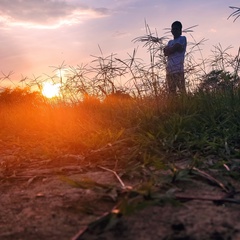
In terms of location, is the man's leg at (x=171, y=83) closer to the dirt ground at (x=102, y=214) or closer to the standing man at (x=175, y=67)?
the standing man at (x=175, y=67)

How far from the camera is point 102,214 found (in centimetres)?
130

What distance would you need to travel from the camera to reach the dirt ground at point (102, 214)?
45.1 inches

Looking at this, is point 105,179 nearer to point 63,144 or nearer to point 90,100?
point 63,144

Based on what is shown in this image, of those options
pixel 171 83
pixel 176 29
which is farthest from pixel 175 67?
pixel 176 29

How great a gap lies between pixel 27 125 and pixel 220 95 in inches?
99.2

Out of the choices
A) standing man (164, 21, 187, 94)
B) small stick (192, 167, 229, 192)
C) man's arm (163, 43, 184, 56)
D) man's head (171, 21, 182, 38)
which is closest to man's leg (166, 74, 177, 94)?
standing man (164, 21, 187, 94)

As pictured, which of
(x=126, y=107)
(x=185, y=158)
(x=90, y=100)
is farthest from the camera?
(x=90, y=100)

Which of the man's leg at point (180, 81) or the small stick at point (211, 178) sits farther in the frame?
the man's leg at point (180, 81)

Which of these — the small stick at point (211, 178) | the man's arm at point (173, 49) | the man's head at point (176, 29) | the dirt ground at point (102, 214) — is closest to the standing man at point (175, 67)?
the man's arm at point (173, 49)

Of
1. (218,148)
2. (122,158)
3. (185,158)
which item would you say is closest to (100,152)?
(122,158)

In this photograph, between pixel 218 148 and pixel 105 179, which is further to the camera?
pixel 218 148

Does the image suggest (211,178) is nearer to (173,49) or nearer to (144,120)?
(144,120)

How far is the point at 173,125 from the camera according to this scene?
2.80 m

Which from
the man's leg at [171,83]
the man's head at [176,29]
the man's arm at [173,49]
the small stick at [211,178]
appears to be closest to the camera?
the small stick at [211,178]
